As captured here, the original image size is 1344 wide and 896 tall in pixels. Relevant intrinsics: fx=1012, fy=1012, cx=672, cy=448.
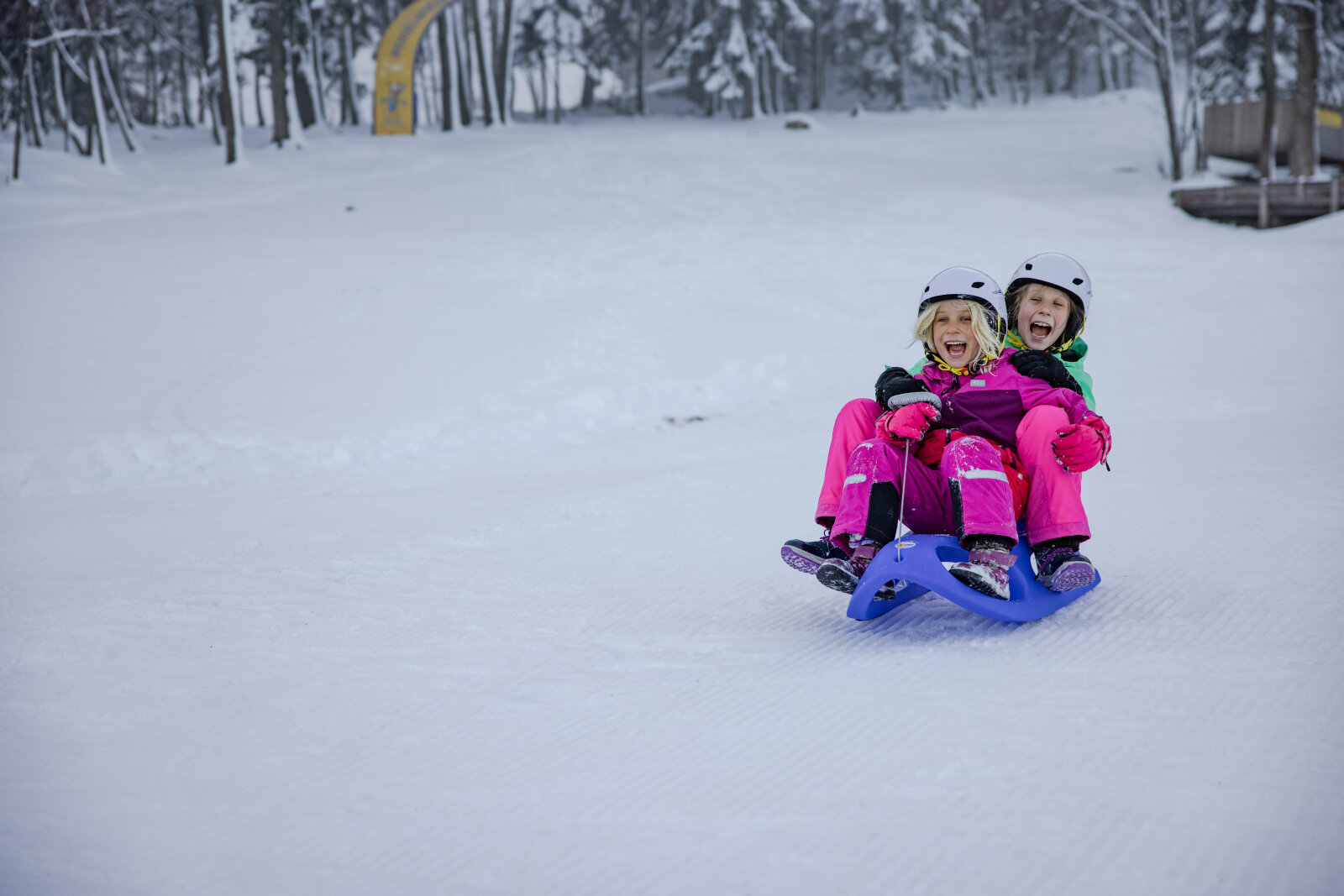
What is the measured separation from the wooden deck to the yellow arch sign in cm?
2116

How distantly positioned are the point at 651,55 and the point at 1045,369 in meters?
61.3

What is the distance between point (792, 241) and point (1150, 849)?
1507 centimetres

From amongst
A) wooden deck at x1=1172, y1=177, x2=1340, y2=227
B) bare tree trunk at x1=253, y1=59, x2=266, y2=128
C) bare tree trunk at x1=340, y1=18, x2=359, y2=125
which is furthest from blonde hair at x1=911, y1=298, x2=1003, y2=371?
bare tree trunk at x1=253, y1=59, x2=266, y2=128

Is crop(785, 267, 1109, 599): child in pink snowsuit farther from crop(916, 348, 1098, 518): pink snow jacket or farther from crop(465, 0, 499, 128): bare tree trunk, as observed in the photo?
crop(465, 0, 499, 128): bare tree trunk

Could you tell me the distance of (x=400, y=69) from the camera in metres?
29.8

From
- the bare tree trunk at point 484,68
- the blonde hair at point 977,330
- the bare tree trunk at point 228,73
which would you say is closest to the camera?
the blonde hair at point 977,330

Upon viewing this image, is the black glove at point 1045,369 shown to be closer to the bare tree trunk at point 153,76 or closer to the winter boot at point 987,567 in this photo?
the winter boot at point 987,567

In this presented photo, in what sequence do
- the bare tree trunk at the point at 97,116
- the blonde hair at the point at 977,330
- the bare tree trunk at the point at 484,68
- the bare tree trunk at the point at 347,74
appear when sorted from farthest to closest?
1. the bare tree trunk at the point at 347,74
2. the bare tree trunk at the point at 484,68
3. the bare tree trunk at the point at 97,116
4. the blonde hair at the point at 977,330

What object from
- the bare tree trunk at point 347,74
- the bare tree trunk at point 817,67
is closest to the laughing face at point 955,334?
the bare tree trunk at point 347,74

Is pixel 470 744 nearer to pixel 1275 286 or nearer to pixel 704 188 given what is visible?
pixel 1275 286

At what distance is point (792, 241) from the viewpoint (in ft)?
54.2

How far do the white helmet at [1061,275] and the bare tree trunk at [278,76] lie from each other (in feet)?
84.9

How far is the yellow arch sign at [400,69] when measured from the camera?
96.5 ft

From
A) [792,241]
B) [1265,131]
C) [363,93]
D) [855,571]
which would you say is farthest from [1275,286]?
[363,93]
